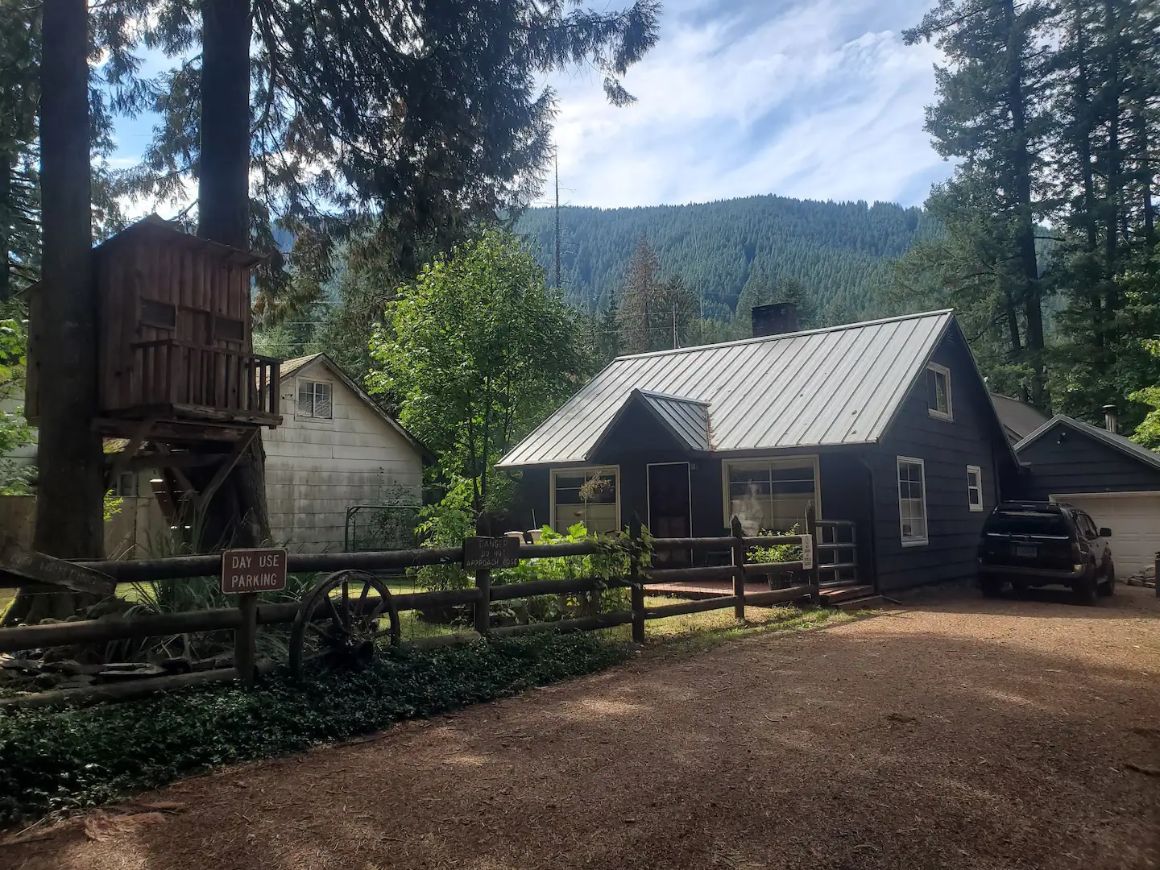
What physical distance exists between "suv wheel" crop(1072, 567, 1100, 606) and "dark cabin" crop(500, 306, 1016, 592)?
105 inches

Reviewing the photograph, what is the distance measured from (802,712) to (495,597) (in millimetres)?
3183

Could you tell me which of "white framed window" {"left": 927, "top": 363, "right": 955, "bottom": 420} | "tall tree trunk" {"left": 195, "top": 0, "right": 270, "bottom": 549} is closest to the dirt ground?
"tall tree trunk" {"left": 195, "top": 0, "right": 270, "bottom": 549}

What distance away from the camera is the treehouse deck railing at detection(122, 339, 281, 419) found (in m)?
9.34

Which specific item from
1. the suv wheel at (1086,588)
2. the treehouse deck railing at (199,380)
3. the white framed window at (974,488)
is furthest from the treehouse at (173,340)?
the white framed window at (974,488)

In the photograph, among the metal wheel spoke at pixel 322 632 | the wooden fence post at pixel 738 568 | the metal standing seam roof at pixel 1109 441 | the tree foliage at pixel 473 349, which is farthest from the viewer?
the tree foliage at pixel 473 349

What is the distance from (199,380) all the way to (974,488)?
55.0 ft

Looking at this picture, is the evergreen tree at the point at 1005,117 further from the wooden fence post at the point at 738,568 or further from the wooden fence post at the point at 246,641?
the wooden fence post at the point at 246,641

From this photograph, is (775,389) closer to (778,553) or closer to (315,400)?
(778,553)

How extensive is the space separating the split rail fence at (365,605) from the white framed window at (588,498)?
5.14 m

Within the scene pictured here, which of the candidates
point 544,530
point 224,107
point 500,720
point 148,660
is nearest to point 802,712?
point 500,720

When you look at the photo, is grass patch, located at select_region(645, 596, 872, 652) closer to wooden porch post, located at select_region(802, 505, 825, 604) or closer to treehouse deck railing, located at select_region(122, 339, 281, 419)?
wooden porch post, located at select_region(802, 505, 825, 604)

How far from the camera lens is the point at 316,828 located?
4.00 metres

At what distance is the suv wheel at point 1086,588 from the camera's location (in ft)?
47.1

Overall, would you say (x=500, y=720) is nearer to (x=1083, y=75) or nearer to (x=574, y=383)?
(x=574, y=383)
